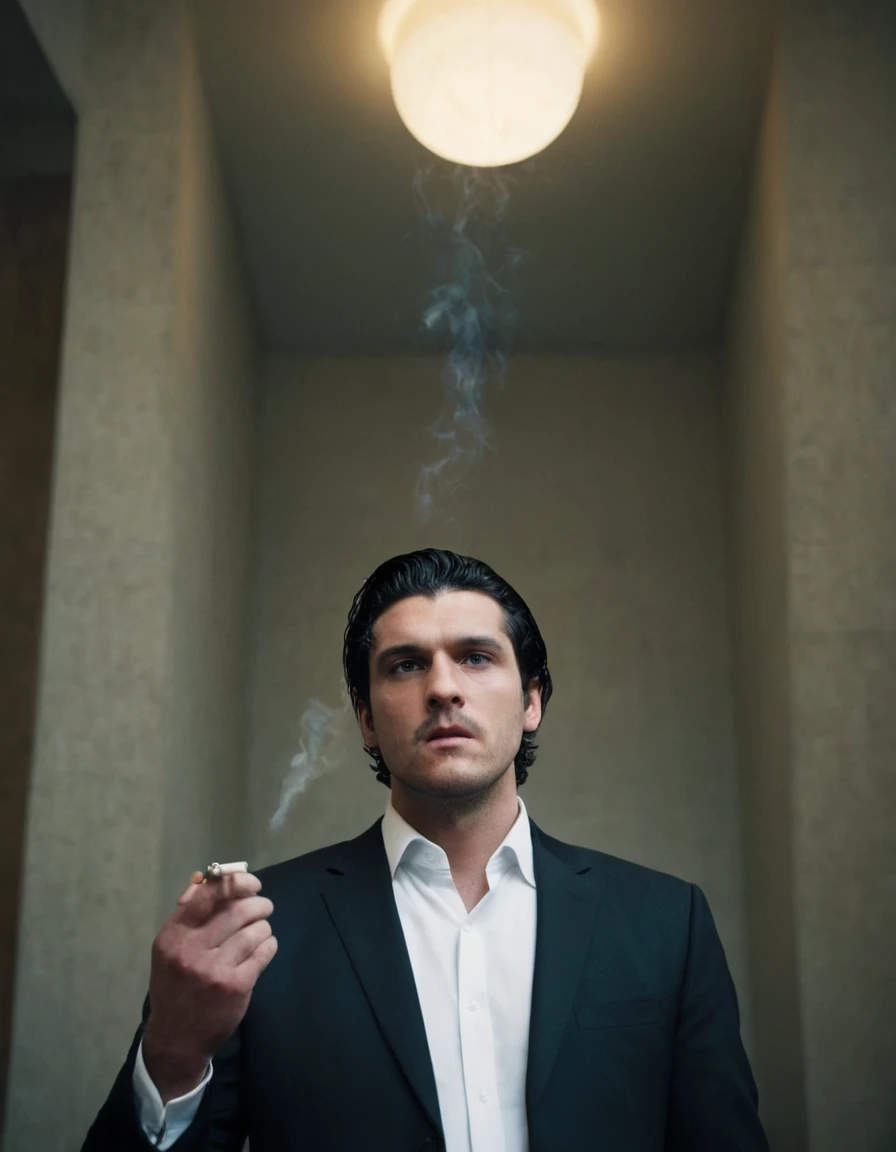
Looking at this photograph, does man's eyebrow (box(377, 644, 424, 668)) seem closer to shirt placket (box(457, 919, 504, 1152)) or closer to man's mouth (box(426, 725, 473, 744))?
man's mouth (box(426, 725, 473, 744))

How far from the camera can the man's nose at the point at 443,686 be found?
1.93m

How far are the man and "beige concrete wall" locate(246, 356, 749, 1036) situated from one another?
5.96 feet

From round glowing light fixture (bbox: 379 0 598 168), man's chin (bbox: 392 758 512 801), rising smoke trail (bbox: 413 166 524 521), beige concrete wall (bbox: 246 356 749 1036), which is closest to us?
man's chin (bbox: 392 758 512 801)

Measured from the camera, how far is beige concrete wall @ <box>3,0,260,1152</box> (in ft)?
7.96

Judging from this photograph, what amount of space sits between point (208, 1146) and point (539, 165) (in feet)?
8.24

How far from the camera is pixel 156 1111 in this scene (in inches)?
63.1

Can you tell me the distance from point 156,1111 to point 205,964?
0.74ft

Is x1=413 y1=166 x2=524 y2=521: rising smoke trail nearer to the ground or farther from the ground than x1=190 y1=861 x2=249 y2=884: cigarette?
farther from the ground

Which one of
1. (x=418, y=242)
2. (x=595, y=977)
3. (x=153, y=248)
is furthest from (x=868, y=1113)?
(x=418, y=242)

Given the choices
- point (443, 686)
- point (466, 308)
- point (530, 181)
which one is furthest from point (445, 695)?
point (466, 308)

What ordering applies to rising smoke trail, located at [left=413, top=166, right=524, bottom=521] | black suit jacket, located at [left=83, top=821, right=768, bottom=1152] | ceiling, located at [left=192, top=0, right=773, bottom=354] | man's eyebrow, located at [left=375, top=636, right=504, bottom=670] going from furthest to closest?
rising smoke trail, located at [left=413, top=166, right=524, bottom=521]
ceiling, located at [left=192, top=0, right=773, bottom=354]
man's eyebrow, located at [left=375, top=636, right=504, bottom=670]
black suit jacket, located at [left=83, top=821, right=768, bottom=1152]

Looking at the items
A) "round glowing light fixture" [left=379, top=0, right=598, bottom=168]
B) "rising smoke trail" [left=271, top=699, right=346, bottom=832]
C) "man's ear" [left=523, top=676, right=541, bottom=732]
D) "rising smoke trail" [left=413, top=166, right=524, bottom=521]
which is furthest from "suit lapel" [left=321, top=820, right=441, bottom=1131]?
"rising smoke trail" [left=413, top=166, right=524, bottom=521]

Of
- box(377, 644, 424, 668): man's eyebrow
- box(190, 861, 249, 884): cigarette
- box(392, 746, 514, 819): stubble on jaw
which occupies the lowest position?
box(190, 861, 249, 884): cigarette

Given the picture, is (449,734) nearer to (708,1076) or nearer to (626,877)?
(626,877)
